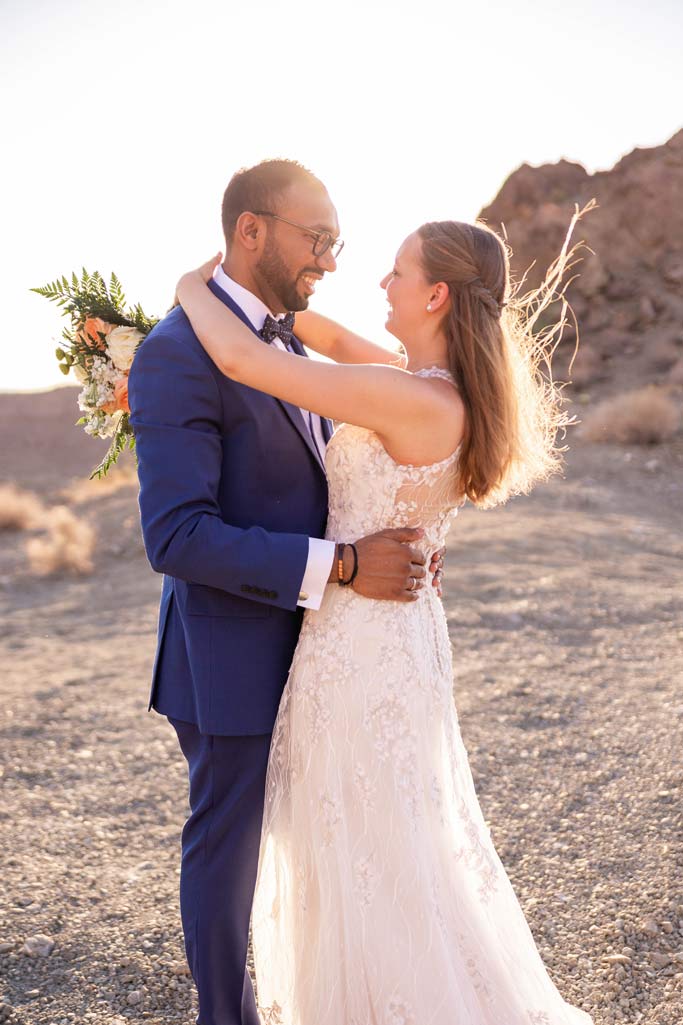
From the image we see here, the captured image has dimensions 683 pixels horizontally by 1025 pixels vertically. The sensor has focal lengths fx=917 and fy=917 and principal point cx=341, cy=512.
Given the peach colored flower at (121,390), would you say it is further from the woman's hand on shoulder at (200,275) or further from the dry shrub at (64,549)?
the dry shrub at (64,549)

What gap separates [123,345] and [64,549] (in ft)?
30.8

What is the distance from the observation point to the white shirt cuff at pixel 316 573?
2.34 metres

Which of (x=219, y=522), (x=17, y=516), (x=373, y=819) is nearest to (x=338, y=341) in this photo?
(x=219, y=522)

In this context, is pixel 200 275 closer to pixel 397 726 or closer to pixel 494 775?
pixel 397 726

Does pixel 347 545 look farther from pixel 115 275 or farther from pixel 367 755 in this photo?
pixel 115 275

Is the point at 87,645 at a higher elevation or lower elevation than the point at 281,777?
lower

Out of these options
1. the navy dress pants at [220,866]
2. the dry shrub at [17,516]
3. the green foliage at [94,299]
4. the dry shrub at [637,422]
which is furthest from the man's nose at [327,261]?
the dry shrub at [637,422]

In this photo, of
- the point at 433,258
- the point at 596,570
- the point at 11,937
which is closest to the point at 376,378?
the point at 433,258

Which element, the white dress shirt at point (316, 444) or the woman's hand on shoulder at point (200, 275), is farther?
the woman's hand on shoulder at point (200, 275)

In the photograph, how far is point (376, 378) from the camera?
239cm

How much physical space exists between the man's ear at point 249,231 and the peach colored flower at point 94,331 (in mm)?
606

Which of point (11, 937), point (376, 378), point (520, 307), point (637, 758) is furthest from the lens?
point (637, 758)

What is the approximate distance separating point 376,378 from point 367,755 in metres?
1.03

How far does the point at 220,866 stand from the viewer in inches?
96.0
